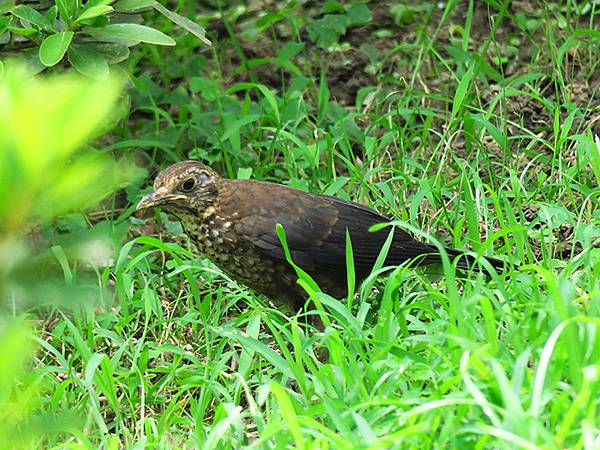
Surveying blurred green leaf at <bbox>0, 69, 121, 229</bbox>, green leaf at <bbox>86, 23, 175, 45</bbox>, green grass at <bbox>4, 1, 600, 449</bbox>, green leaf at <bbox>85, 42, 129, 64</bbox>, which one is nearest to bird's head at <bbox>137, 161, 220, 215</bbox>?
green grass at <bbox>4, 1, 600, 449</bbox>

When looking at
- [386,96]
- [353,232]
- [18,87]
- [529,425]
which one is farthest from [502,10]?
[18,87]

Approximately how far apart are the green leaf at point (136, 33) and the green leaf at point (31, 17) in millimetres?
264

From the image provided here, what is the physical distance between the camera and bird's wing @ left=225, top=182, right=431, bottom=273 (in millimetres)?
4434

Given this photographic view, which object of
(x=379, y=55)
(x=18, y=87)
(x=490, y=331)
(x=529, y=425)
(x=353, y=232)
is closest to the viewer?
(x=18, y=87)

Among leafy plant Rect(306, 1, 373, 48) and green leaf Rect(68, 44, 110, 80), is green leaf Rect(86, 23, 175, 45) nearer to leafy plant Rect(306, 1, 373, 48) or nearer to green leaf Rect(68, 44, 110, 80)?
green leaf Rect(68, 44, 110, 80)

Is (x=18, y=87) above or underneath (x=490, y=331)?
above

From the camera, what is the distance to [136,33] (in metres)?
3.83

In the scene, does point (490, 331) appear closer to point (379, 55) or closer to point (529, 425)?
point (529, 425)

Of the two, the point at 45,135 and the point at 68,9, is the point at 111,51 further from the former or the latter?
the point at 45,135

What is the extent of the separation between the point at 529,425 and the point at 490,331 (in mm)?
565

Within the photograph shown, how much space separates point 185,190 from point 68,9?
102cm

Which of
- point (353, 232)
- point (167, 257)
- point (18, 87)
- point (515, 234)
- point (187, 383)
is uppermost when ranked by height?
point (18, 87)

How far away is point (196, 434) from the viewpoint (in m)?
3.35

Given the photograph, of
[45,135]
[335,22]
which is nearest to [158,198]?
[335,22]
